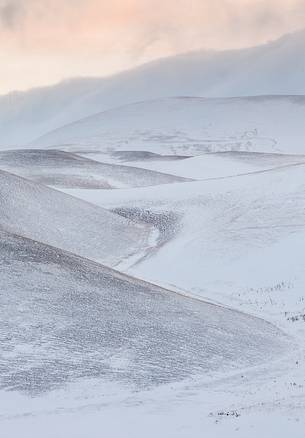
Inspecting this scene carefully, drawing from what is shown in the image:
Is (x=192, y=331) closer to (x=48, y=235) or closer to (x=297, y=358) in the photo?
(x=297, y=358)

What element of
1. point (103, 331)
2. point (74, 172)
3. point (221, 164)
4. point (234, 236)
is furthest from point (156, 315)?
point (221, 164)

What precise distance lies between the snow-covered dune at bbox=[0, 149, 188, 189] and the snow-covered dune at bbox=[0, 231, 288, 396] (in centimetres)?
Result: 5204

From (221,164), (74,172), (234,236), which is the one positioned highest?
(221,164)

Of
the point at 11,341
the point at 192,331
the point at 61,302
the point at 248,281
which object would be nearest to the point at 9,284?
the point at 61,302

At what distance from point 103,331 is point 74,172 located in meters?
73.9

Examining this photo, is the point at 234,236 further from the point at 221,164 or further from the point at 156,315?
the point at 221,164

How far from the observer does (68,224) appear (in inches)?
2391

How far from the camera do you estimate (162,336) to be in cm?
2922

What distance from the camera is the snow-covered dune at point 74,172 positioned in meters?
92.5

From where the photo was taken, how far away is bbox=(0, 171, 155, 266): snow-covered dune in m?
55.4

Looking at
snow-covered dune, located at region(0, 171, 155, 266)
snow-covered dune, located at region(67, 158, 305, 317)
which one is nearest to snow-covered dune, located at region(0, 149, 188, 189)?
snow-covered dune, located at region(67, 158, 305, 317)

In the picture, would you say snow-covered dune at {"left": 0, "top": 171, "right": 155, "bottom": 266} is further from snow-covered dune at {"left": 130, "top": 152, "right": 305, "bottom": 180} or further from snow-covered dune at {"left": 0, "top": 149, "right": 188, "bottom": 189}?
snow-covered dune at {"left": 130, "top": 152, "right": 305, "bottom": 180}

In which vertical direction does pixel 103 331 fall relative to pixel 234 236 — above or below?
below

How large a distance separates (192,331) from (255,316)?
7478 millimetres
